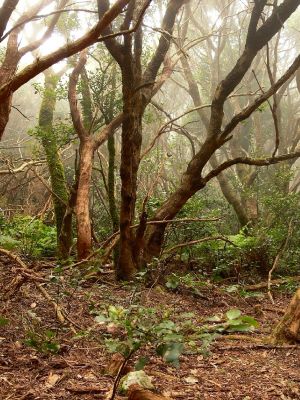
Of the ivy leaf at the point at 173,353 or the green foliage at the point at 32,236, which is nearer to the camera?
the ivy leaf at the point at 173,353

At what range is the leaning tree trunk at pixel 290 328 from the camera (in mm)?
3672

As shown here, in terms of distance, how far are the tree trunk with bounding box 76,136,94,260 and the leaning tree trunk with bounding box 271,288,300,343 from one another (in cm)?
427

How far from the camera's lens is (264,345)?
3.66 meters

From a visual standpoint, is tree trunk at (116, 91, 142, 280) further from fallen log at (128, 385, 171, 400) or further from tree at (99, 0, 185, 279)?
fallen log at (128, 385, 171, 400)

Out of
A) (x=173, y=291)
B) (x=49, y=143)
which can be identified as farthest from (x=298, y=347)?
(x=49, y=143)

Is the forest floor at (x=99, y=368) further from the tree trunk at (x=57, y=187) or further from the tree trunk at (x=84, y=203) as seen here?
the tree trunk at (x=57, y=187)

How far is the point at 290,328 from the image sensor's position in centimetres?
371

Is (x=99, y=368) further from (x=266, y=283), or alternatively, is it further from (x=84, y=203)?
(x=84, y=203)

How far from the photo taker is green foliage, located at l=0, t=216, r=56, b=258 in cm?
762

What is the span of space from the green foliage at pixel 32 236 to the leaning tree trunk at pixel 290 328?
4.48m

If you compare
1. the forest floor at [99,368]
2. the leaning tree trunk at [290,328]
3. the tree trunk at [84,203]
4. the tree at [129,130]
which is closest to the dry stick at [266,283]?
the tree at [129,130]

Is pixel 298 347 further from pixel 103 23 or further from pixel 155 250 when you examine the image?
pixel 155 250

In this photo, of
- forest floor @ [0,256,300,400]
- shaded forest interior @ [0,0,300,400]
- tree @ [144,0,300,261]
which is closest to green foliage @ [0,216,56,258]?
shaded forest interior @ [0,0,300,400]

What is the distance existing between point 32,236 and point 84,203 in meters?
1.14
